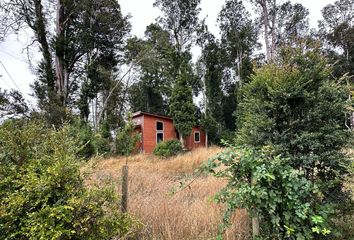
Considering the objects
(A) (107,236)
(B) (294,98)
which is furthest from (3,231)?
(B) (294,98)

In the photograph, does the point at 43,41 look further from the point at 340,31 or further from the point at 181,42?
the point at 340,31

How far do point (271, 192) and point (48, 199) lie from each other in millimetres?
1972

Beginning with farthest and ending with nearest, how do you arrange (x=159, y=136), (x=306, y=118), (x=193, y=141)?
(x=193, y=141) < (x=159, y=136) < (x=306, y=118)

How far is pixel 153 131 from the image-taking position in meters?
18.1

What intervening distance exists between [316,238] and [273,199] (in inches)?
42.0

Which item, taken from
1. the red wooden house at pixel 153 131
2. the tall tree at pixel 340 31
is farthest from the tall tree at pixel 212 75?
the tall tree at pixel 340 31


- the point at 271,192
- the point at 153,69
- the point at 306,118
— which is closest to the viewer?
the point at 271,192

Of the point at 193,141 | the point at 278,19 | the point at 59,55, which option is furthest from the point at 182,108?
the point at 278,19

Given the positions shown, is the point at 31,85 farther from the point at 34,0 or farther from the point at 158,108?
the point at 158,108

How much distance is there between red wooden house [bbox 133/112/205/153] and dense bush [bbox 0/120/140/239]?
13962 mm

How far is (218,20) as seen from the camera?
76.8 feet

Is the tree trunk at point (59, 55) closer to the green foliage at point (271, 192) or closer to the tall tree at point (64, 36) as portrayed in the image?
the tall tree at point (64, 36)

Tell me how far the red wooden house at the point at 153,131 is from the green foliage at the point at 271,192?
14.5 metres

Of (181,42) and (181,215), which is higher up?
(181,42)
